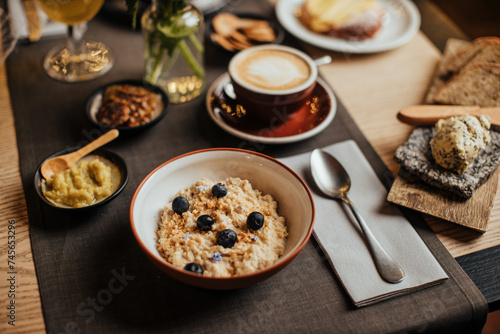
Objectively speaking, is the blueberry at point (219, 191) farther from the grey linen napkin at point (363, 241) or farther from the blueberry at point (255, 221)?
the grey linen napkin at point (363, 241)

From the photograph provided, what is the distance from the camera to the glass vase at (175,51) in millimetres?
1528

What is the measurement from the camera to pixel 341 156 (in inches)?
56.0

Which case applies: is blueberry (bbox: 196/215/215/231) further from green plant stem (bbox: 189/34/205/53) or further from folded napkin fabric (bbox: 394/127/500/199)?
green plant stem (bbox: 189/34/205/53)

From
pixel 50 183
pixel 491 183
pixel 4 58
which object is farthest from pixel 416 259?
pixel 4 58

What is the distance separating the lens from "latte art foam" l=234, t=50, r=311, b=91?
1.47 metres

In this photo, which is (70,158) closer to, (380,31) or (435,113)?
(435,113)

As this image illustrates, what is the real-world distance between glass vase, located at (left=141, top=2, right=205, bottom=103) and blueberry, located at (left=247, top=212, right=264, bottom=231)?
2.45ft

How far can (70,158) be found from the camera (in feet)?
4.24

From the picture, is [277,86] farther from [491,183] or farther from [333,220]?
[491,183]

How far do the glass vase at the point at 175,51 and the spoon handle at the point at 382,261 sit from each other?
2.95 feet

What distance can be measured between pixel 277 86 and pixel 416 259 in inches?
29.0

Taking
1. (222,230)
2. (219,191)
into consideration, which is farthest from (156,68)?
(222,230)

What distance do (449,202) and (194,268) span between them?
819 millimetres

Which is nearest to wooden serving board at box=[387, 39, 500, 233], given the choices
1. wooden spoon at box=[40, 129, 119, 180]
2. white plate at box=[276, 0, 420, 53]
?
white plate at box=[276, 0, 420, 53]
